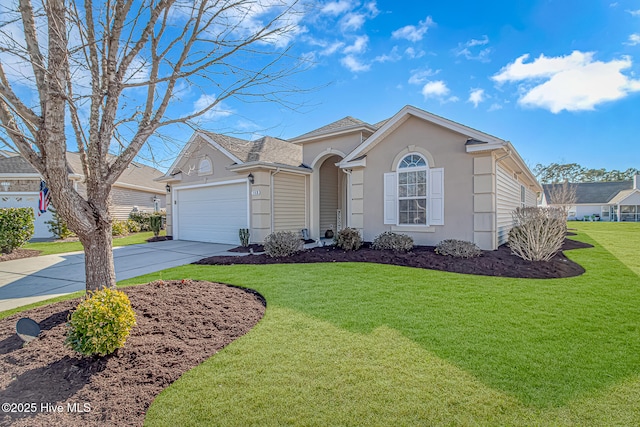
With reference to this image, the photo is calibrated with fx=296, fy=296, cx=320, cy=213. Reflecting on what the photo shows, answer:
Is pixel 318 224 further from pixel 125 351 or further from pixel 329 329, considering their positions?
pixel 125 351

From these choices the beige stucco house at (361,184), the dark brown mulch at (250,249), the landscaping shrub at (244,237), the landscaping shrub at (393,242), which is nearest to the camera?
the beige stucco house at (361,184)

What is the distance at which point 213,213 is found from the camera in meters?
13.5

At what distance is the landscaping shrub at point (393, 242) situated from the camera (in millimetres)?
8898

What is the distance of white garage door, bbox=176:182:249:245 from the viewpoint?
12453 millimetres

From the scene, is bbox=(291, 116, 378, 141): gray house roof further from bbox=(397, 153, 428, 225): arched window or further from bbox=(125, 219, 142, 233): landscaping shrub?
bbox=(125, 219, 142, 233): landscaping shrub

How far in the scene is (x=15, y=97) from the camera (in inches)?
127

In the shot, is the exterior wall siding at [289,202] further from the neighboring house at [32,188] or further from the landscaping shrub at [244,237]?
the neighboring house at [32,188]

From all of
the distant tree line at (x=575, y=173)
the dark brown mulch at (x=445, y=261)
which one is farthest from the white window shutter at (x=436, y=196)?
the distant tree line at (x=575, y=173)

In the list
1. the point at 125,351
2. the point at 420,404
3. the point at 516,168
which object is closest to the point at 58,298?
the point at 125,351

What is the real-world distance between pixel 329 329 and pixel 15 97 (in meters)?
4.45

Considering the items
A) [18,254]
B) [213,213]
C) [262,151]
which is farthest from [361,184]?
[18,254]

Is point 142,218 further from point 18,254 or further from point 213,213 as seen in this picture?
point 213,213

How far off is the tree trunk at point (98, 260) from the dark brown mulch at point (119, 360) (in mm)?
498

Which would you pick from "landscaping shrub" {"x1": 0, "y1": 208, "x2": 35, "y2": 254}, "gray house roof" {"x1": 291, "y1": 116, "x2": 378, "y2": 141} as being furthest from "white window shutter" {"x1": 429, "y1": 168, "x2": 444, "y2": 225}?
"landscaping shrub" {"x1": 0, "y1": 208, "x2": 35, "y2": 254}
